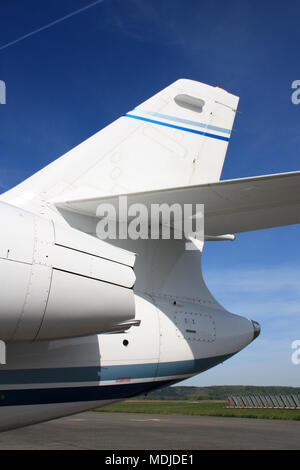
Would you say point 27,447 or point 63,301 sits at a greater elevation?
point 63,301

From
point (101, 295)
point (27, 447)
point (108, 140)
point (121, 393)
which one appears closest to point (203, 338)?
point (121, 393)

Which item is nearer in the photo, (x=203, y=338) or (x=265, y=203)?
(x=265, y=203)

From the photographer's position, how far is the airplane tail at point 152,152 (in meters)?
5.12

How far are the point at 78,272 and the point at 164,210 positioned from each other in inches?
60.2

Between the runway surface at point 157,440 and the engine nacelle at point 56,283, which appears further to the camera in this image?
the runway surface at point 157,440

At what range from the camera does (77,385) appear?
396cm

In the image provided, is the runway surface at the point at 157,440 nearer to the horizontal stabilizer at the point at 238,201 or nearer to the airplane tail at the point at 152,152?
the airplane tail at the point at 152,152

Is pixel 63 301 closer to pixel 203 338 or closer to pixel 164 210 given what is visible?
pixel 164 210

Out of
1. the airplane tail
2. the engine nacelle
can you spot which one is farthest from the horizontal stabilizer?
the engine nacelle

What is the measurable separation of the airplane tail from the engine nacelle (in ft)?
5.47

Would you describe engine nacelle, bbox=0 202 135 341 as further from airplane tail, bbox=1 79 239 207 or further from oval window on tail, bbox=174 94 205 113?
oval window on tail, bbox=174 94 205 113

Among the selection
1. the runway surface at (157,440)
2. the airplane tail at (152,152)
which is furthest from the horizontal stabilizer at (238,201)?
the runway surface at (157,440)

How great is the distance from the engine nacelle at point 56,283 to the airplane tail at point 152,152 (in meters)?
1.67

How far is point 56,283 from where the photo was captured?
3.05 m
